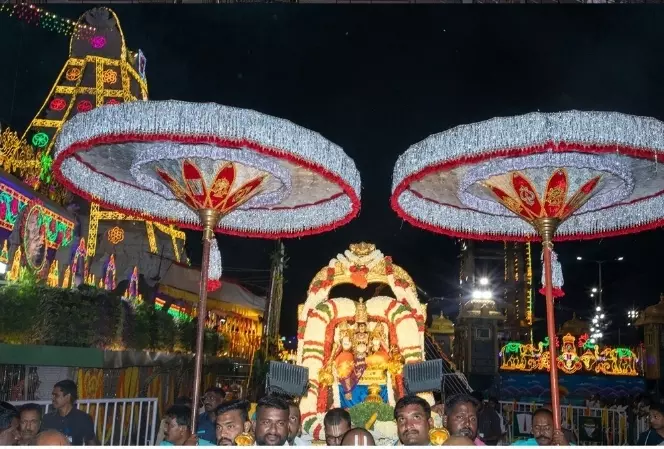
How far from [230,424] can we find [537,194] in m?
3.43

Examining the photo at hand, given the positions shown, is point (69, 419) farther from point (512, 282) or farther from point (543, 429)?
point (512, 282)

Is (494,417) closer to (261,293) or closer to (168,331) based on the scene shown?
(168,331)

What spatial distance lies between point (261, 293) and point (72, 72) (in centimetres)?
1589

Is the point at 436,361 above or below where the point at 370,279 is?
below

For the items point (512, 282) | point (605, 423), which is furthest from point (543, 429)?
point (512, 282)

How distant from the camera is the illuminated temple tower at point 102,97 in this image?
27234 millimetres

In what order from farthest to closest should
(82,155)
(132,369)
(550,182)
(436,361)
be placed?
(132,369)
(436,361)
(82,155)
(550,182)

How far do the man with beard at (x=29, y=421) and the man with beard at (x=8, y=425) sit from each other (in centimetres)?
10

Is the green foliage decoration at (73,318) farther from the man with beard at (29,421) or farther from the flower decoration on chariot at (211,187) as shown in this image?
the man with beard at (29,421)

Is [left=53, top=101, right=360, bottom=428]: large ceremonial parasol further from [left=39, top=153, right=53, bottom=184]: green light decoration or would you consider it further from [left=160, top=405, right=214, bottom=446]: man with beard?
[left=39, top=153, right=53, bottom=184]: green light decoration

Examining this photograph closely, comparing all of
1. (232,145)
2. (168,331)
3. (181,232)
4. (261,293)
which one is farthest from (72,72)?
(232,145)

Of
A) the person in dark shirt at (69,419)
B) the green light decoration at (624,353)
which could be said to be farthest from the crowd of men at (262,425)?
the green light decoration at (624,353)

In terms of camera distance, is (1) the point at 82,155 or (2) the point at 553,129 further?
(1) the point at 82,155

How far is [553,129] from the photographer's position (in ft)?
16.1
